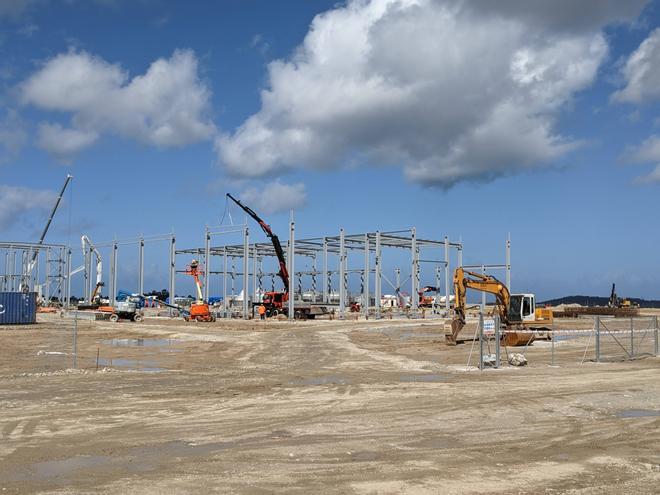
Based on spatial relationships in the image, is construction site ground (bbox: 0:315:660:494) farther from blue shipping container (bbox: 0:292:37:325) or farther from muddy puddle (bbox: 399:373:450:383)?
blue shipping container (bbox: 0:292:37:325)

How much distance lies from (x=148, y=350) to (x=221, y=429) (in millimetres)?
17842

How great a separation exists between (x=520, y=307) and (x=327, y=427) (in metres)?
23.8

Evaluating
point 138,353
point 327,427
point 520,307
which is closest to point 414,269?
point 520,307

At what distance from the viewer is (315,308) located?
55.4 meters

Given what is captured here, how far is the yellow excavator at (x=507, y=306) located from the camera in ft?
96.9

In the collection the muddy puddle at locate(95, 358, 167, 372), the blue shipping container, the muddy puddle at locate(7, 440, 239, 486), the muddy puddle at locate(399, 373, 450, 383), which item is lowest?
the muddy puddle at locate(399, 373, 450, 383)

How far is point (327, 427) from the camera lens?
1080 cm

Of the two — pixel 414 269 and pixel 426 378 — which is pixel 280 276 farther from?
pixel 426 378

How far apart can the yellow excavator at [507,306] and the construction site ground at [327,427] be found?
6.81 meters

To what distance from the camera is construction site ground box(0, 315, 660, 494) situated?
24.9ft

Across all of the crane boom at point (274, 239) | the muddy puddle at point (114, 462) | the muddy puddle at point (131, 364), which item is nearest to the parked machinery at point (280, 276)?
the crane boom at point (274, 239)

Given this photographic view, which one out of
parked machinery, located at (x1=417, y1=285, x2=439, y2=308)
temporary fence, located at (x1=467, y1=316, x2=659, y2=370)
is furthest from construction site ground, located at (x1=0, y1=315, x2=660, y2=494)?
parked machinery, located at (x1=417, y1=285, x2=439, y2=308)

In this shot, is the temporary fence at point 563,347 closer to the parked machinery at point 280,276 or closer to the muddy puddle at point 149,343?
the muddy puddle at point 149,343

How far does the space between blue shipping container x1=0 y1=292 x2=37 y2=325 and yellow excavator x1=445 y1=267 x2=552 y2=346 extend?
32.8 metres
